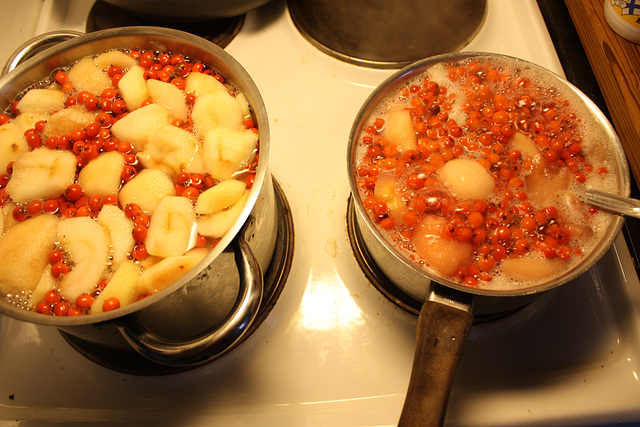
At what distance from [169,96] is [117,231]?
1.03 feet

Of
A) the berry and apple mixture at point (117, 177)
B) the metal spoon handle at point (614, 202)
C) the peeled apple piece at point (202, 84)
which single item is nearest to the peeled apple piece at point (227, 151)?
the berry and apple mixture at point (117, 177)

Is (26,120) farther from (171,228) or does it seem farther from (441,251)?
(441,251)

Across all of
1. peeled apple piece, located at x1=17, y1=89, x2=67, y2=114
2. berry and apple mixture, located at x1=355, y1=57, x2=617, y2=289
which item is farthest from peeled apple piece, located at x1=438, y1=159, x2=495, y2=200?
peeled apple piece, located at x1=17, y1=89, x2=67, y2=114

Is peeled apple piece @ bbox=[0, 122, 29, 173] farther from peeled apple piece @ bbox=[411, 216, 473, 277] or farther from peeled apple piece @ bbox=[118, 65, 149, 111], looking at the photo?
peeled apple piece @ bbox=[411, 216, 473, 277]

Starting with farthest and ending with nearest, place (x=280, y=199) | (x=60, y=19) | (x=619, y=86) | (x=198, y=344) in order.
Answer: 1. (x=60, y=19)
2. (x=619, y=86)
3. (x=280, y=199)
4. (x=198, y=344)

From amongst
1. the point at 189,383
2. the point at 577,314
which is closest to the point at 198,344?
the point at 189,383

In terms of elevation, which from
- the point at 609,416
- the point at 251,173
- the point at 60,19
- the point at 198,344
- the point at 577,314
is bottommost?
the point at 609,416

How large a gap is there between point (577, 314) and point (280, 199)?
2.33ft

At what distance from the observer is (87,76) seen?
96 cm

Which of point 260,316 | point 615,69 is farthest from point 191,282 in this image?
point 615,69

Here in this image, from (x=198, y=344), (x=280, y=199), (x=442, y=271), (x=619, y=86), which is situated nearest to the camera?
(x=198, y=344)

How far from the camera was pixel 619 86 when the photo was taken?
1.19 m

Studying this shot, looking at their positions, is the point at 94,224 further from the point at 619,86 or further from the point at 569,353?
the point at 619,86

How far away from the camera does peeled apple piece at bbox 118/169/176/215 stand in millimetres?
844
